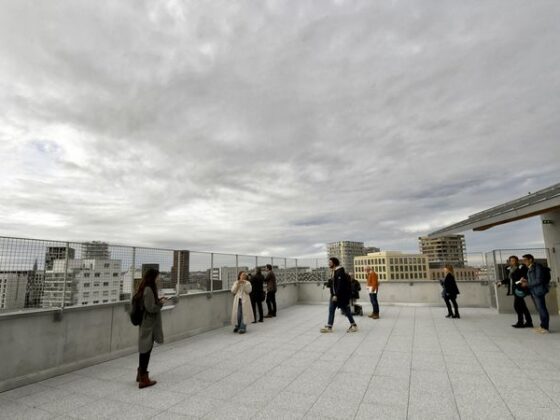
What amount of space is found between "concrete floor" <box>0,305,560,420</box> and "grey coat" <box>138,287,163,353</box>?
62 centimetres

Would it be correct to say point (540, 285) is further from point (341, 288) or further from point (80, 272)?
point (80, 272)

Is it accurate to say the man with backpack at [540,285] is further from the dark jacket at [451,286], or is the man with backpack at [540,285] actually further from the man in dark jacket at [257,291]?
the man in dark jacket at [257,291]

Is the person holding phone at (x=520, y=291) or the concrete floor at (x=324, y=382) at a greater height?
the person holding phone at (x=520, y=291)

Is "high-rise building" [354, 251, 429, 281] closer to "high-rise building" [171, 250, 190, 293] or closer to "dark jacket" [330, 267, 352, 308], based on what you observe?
"dark jacket" [330, 267, 352, 308]

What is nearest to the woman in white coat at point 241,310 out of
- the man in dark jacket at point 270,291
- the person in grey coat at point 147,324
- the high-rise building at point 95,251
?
the man in dark jacket at point 270,291

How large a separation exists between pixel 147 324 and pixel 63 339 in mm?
1871

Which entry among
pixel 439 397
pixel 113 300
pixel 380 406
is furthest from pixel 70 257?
pixel 439 397

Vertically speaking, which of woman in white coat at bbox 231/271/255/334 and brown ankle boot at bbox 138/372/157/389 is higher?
woman in white coat at bbox 231/271/255/334

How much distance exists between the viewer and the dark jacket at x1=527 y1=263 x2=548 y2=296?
725 centimetres

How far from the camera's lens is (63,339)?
524 cm

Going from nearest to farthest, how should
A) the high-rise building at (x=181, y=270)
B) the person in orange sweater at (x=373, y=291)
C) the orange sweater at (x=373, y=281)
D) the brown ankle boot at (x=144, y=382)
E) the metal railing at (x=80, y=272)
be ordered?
the brown ankle boot at (x=144, y=382) → the metal railing at (x=80, y=272) → the high-rise building at (x=181, y=270) → the person in orange sweater at (x=373, y=291) → the orange sweater at (x=373, y=281)

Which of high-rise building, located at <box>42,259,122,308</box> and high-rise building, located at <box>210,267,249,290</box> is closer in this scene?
high-rise building, located at <box>42,259,122,308</box>

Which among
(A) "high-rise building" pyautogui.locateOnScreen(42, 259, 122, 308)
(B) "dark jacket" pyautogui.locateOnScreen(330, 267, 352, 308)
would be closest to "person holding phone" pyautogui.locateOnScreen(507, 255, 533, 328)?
(B) "dark jacket" pyautogui.locateOnScreen(330, 267, 352, 308)

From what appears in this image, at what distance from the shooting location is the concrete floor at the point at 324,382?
3.67 m
